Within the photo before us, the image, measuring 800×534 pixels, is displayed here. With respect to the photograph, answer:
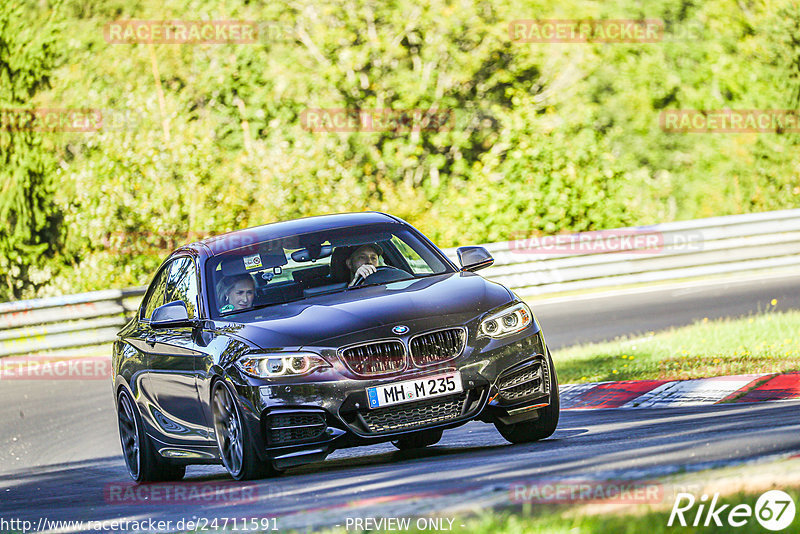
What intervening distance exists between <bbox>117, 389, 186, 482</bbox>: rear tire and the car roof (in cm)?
128

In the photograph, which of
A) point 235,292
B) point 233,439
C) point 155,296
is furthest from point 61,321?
point 233,439

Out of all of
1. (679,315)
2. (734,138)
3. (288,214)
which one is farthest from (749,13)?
(679,315)

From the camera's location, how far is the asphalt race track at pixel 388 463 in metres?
5.80

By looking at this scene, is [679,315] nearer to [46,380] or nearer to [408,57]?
[46,380]

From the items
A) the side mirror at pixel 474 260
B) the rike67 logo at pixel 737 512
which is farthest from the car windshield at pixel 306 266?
the rike67 logo at pixel 737 512

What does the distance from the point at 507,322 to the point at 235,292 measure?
1.85 m

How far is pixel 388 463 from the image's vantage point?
793 centimetres

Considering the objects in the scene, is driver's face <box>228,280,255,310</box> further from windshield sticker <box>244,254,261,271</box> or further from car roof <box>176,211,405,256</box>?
car roof <box>176,211,405,256</box>

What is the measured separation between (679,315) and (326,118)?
1700cm

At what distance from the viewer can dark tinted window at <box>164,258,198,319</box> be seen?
868cm

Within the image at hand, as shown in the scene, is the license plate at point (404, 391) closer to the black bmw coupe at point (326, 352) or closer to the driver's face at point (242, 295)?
the black bmw coupe at point (326, 352)

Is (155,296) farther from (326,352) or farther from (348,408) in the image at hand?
(348,408)

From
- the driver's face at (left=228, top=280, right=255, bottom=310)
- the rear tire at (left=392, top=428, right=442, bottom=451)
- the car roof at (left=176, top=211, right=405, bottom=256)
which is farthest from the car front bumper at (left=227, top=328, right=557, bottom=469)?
the car roof at (left=176, top=211, right=405, bottom=256)

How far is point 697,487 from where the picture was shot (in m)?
4.95
